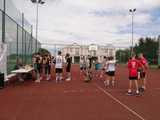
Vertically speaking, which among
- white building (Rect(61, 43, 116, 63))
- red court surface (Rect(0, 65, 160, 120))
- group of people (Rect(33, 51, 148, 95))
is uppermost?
white building (Rect(61, 43, 116, 63))

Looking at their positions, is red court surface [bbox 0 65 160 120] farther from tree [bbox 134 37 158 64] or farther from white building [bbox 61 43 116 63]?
tree [bbox 134 37 158 64]

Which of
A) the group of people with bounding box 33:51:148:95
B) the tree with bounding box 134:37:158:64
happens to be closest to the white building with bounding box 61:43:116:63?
the tree with bounding box 134:37:158:64

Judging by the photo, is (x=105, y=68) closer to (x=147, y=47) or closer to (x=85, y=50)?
(x=85, y=50)

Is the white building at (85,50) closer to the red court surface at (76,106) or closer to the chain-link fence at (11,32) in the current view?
the chain-link fence at (11,32)

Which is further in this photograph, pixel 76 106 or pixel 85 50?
pixel 85 50

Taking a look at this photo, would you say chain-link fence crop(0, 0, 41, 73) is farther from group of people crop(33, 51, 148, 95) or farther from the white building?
the white building

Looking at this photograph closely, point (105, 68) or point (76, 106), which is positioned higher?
point (105, 68)

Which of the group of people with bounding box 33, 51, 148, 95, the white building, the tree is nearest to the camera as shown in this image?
the group of people with bounding box 33, 51, 148, 95

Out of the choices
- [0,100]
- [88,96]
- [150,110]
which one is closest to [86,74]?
[88,96]

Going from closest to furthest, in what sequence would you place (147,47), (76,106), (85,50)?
(76,106), (85,50), (147,47)

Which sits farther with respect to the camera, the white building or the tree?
the tree

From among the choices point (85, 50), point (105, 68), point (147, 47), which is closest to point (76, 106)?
point (105, 68)

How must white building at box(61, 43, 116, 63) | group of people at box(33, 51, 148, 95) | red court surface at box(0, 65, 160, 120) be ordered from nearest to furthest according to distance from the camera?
red court surface at box(0, 65, 160, 120), group of people at box(33, 51, 148, 95), white building at box(61, 43, 116, 63)

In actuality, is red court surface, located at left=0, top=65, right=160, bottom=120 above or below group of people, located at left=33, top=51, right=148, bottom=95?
below
